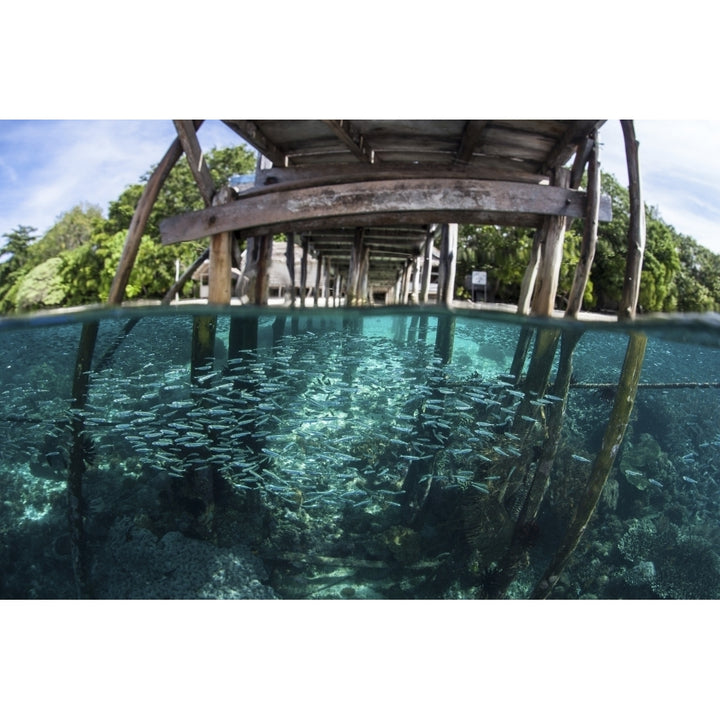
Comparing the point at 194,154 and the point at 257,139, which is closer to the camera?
the point at 257,139

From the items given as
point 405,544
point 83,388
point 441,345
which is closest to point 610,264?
point 441,345

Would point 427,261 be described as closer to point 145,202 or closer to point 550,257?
point 550,257

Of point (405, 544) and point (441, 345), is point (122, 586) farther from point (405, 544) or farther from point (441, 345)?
point (441, 345)

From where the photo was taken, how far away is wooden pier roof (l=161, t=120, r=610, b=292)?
474 centimetres

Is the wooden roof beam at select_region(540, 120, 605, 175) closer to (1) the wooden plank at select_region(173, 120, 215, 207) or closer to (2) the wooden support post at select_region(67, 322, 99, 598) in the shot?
(1) the wooden plank at select_region(173, 120, 215, 207)

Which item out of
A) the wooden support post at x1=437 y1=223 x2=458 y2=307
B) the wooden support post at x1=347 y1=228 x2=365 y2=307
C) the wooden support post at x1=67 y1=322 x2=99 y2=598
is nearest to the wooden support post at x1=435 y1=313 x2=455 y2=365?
the wooden support post at x1=437 y1=223 x2=458 y2=307

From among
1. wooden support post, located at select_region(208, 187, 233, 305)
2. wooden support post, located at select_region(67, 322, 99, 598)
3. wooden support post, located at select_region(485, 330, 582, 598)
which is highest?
wooden support post, located at select_region(208, 187, 233, 305)

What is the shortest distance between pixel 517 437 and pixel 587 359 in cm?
302

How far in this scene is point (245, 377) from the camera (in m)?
6.09

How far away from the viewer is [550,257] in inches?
206

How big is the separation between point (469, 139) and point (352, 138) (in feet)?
3.61

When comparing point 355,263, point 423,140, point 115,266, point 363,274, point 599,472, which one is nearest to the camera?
point 599,472

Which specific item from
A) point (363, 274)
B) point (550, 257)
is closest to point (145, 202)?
point (550, 257)

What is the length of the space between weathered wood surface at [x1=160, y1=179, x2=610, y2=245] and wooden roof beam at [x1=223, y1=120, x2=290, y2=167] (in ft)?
1.75
